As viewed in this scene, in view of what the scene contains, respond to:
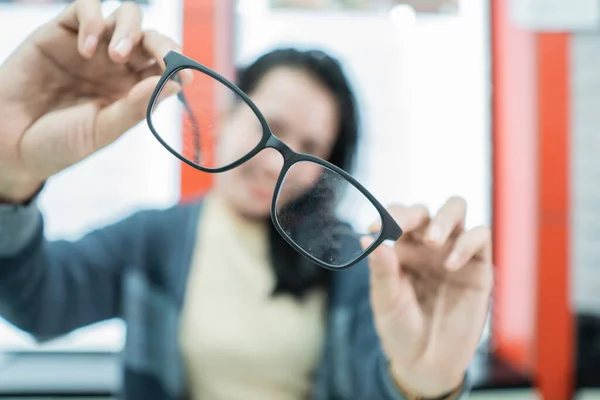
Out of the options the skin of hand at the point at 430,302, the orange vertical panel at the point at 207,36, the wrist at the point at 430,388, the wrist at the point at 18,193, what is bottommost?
the wrist at the point at 430,388

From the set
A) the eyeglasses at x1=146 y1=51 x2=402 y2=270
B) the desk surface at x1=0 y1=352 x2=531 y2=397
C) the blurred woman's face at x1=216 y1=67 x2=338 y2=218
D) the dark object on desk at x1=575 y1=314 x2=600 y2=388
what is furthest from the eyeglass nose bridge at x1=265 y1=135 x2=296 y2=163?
the dark object on desk at x1=575 y1=314 x2=600 y2=388

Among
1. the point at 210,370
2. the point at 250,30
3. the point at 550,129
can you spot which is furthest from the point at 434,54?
the point at 210,370

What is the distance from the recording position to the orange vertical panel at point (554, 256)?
1.07 meters

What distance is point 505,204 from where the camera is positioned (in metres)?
1.16

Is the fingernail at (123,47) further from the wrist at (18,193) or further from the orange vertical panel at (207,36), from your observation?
the orange vertical panel at (207,36)

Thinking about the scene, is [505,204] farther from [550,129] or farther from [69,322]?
[69,322]

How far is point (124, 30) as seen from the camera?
11.5 inches

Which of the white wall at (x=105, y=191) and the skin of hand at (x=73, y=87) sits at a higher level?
the skin of hand at (x=73, y=87)

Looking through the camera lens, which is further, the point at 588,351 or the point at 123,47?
the point at 588,351

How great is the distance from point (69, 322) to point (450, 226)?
52 centimetres

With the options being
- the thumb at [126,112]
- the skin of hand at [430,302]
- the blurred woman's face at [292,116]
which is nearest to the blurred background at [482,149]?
the blurred woman's face at [292,116]

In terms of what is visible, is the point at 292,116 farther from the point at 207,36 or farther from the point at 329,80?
the point at 207,36

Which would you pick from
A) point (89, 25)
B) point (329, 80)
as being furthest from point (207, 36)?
point (89, 25)

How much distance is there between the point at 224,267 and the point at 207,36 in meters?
0.53
